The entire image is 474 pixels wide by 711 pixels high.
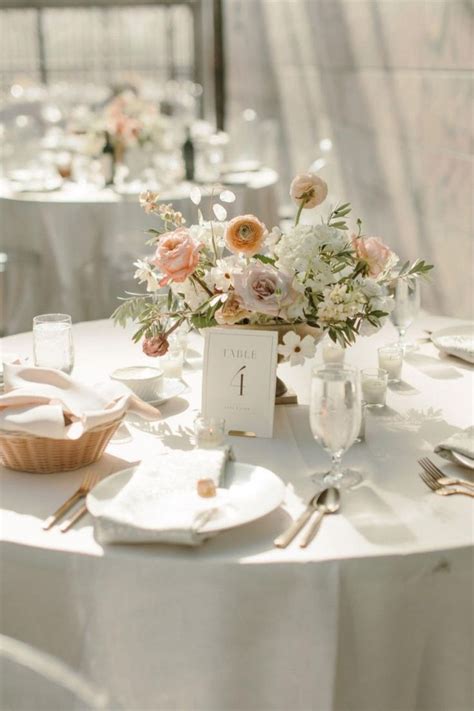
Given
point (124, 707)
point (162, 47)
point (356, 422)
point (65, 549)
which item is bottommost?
point (124, 707)

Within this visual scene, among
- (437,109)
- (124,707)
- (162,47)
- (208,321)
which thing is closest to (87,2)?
(162,47)

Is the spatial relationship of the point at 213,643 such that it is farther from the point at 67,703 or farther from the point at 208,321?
the point at 208,321

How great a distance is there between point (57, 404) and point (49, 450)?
8cm

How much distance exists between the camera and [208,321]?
1.71 meters

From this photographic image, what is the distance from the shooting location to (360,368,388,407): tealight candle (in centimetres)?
178

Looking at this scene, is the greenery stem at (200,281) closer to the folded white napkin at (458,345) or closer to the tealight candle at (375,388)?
the tealight candle at (375,388)

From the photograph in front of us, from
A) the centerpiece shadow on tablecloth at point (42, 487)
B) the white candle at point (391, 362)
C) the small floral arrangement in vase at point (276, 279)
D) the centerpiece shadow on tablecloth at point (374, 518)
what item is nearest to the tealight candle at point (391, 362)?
the white candle at point (391, 362)

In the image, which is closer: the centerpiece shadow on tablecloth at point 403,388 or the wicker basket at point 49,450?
the wicker basket at point 49,450

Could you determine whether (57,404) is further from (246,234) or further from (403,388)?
(403,388)

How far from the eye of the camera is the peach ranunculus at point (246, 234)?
165 cm

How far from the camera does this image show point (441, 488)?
1.41m

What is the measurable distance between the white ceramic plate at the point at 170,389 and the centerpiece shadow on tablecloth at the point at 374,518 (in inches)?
19.6

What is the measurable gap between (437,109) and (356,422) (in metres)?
2.87

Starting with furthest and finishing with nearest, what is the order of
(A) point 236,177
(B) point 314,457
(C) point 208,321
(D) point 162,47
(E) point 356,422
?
(D) point 162,47 < (A) point 236,177 < (C) point 208,321 < (B) point 314,457 < (E) point 356,422
